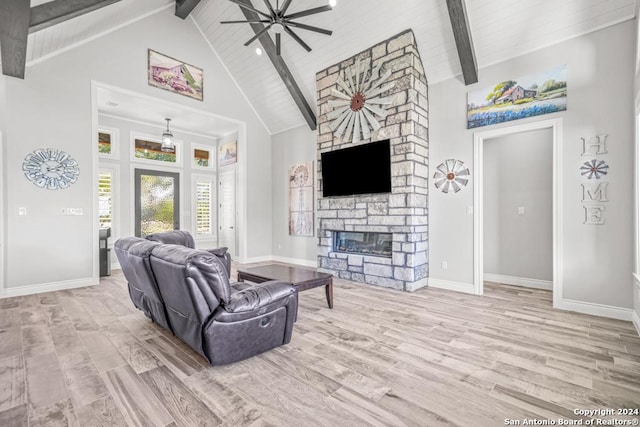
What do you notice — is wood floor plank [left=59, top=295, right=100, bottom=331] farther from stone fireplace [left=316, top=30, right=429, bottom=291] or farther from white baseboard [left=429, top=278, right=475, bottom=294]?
white baseboard [left=429, top=278, right=475, bottom=294]

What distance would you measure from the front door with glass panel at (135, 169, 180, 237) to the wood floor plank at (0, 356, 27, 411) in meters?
4.78

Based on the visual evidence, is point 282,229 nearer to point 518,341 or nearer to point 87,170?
point 87,170

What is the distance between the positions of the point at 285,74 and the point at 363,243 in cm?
360

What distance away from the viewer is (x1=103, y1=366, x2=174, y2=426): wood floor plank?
174 centimetres

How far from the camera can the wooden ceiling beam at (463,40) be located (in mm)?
3772

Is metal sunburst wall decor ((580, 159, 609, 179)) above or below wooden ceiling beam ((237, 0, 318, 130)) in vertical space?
below

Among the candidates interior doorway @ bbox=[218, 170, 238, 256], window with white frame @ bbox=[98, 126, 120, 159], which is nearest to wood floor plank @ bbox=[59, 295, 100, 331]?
window with white frame @ bbox=[98, 126, 120, 159]

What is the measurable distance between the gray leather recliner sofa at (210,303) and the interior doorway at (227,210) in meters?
4.94

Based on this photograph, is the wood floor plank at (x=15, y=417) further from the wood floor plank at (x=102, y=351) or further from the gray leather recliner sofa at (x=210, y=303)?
the gray leather recliner sofa at (x=210, y=303)

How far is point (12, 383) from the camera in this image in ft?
6.96

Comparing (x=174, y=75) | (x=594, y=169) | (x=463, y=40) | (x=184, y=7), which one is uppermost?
(x=184, y=7)

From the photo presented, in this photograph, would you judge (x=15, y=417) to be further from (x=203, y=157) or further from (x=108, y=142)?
(x=203, y=157)

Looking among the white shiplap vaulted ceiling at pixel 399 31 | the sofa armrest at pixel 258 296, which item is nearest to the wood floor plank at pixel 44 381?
the sofa armrest at pixel 258 296

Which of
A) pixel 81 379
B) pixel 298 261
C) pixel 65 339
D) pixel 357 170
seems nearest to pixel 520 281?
pixel 357 170
